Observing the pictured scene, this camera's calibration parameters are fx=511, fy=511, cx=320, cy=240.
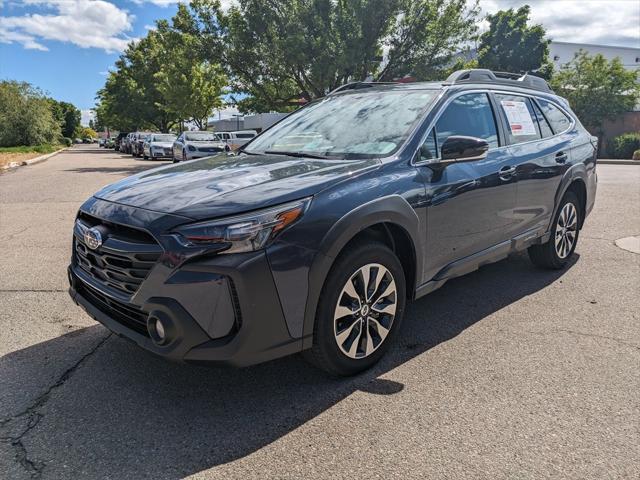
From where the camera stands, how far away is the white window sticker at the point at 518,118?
4.39 meters

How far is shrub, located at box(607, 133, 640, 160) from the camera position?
27094mm

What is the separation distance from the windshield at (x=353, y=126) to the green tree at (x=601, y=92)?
29.3 m

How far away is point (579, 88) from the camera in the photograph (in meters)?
29.9

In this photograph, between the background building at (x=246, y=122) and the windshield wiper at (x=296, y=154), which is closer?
the windshield wiper at (x=296, y=154)

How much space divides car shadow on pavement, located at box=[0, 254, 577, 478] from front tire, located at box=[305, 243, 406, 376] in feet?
0.58

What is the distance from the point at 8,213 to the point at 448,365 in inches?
333

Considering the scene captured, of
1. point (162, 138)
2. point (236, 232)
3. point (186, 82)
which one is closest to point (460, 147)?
point (236, 232)

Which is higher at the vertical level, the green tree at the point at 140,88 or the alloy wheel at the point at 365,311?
the green tree at the point at 140,88

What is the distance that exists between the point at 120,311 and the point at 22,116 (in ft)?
136

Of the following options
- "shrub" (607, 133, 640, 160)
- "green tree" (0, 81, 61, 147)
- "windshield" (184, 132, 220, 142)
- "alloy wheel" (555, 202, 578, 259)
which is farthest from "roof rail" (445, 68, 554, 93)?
"green tree" (0, 81, 61, 147)

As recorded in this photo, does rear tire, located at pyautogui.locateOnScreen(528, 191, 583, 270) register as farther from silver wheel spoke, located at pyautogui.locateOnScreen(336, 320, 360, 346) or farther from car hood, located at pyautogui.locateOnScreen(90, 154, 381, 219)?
silver wheel spoke, located at pyautogui.locateOnScreen(336, 320, 360, 346)

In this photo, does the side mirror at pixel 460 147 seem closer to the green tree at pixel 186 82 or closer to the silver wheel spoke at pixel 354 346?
the silver wheel spoke at pixel 354 346

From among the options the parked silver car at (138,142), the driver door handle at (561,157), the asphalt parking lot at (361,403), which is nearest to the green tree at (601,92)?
the parked silver car at (138,142)

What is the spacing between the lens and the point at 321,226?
8.79ft
